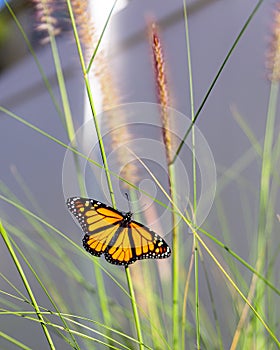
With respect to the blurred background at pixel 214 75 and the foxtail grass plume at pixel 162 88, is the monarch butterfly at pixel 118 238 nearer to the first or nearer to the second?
the foxtail grass plume at pixel 162 88

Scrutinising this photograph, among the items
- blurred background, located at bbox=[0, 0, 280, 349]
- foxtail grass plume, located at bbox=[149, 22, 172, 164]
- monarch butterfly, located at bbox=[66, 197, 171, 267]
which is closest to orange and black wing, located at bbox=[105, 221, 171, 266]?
monarch butterfly, located at bbox=[66, 197, 171, 267]

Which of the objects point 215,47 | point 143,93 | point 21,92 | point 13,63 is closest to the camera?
point 215,47

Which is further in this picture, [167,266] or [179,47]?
[179,47]

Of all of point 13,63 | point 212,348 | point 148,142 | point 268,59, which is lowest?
point 212,348

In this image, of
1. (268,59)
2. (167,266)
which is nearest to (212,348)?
(167,266)

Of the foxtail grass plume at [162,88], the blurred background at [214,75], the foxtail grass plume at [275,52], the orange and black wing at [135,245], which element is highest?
the blurred background at [214,75]

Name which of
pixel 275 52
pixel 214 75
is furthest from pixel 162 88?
pixel 214 75

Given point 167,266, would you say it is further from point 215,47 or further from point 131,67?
point 131,67

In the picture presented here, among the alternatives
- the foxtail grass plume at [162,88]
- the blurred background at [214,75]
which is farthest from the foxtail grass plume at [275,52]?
the blurred background at [214,75]
